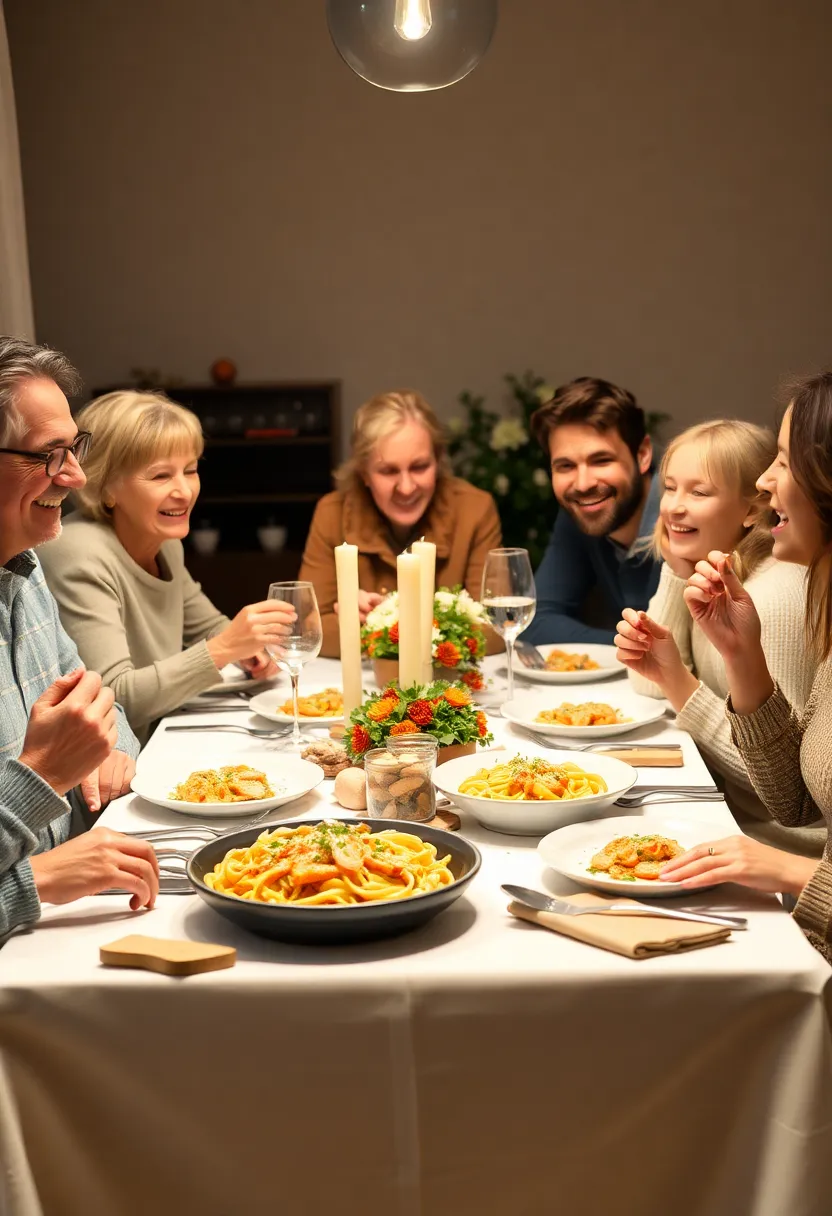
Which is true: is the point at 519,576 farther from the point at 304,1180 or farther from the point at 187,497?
the point at 304,1180

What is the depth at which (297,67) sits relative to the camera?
5664 mm

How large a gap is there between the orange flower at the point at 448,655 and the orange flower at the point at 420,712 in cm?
34

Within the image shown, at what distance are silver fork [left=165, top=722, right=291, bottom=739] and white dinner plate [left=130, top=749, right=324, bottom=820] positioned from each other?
9.6 inches

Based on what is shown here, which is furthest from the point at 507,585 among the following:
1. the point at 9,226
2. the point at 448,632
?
the point at 9,226

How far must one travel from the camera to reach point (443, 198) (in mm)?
5777

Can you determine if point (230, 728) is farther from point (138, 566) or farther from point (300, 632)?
point (138, 566)

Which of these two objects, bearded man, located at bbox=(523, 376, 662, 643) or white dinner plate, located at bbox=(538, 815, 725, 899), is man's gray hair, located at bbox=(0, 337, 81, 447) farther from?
bearded man, located at bbox=(523, 376, 662, 643)

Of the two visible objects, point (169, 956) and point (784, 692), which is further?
point (784, 692)

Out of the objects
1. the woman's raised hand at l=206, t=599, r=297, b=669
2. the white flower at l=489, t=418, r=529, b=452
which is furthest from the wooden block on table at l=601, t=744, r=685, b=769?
the white flower at l=489, t=418, r=529, b=452

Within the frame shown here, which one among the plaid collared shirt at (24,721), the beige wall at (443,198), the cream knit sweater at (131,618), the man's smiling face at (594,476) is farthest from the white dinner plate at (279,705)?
the beige wall at (443,198)

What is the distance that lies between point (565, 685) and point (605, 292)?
3.77 m

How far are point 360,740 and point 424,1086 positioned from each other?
641 mm

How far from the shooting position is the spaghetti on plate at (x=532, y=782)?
5.30ft

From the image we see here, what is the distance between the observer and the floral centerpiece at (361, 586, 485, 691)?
222cm
